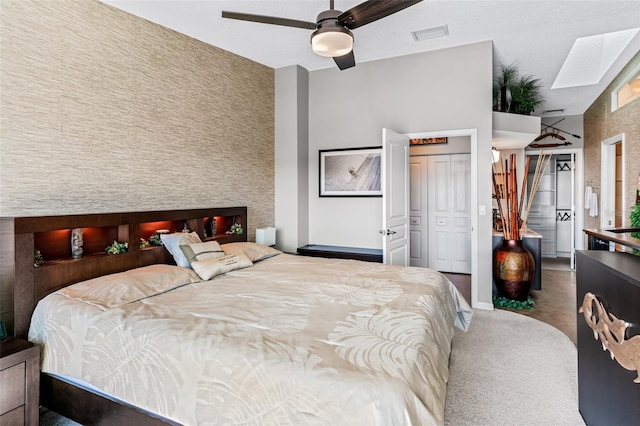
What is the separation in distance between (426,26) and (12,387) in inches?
169

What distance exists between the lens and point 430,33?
3797 mm

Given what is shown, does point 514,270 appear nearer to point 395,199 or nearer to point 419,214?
point 395,199

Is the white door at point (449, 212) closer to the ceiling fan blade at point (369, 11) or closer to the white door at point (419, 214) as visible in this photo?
the white door at point (419, 214)

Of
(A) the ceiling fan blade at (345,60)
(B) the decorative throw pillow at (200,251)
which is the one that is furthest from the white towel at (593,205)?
(B) the decorative throw pillow at (200,251)

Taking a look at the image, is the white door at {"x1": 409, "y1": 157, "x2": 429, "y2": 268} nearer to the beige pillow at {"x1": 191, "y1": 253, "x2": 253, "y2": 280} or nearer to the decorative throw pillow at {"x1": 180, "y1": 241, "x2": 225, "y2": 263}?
the beige pillow at {"x1": 191, "y1": 253, "x2": 253, "y2": 280}

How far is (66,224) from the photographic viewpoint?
100 inches

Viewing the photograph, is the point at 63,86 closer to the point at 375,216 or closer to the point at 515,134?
the point at 375,216

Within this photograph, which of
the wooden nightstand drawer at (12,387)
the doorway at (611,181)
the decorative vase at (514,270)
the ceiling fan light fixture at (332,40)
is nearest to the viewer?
the wooden nightstand drawer at (12,387)

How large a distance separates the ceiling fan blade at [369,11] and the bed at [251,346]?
182 cm

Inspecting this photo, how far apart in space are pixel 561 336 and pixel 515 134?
245 cm

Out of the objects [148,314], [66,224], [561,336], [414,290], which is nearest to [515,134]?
[561,336]

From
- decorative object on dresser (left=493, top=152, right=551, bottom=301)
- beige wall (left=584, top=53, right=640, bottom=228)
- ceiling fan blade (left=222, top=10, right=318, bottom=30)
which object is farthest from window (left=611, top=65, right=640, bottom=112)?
ceiling fan blade (left=222, top=10, right=318, bottom=30)

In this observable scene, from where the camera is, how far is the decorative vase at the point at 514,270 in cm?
435

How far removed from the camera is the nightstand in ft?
6.23
